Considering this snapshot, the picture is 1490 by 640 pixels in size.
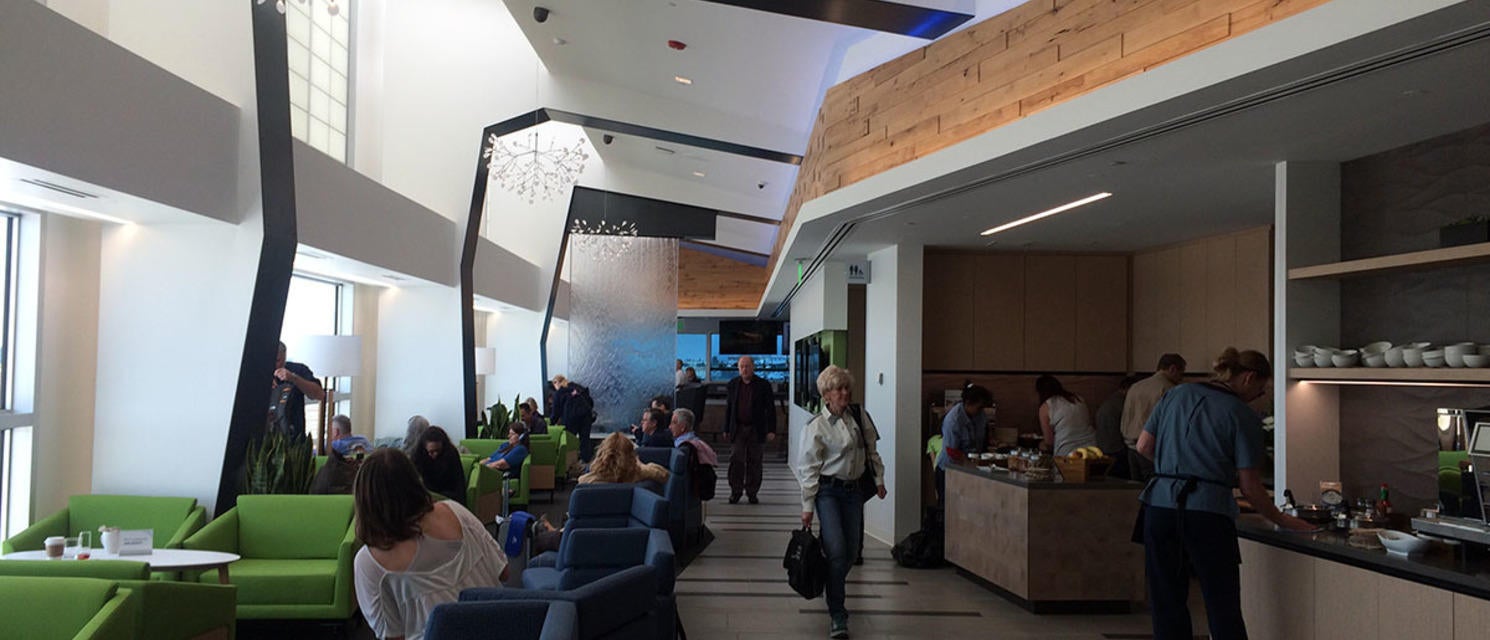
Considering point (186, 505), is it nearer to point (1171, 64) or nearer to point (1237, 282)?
point (1171, 64)

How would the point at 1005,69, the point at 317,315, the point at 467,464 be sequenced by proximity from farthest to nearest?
1. the point at 317,315
2. the point at 467,464
3. the point at 1005,69

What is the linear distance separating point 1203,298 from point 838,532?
4491mm

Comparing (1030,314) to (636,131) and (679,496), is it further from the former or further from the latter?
(636,131)

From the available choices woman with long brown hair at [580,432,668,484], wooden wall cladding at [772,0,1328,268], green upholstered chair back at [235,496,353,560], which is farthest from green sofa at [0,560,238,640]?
wooden wall cladding at [772,0,1328,268]

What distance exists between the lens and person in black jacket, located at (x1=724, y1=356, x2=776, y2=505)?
11.4 metres

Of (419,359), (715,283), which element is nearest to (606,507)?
(419,359)

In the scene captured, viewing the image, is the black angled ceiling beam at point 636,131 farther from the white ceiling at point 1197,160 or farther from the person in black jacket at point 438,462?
the person in black jacket at point 438,462

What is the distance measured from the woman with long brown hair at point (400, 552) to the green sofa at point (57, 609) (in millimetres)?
1366

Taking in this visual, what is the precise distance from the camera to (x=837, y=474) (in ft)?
18.6

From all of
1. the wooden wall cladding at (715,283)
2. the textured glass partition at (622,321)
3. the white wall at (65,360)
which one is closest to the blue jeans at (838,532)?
the white wall at (65,360)

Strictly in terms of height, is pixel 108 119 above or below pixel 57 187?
above

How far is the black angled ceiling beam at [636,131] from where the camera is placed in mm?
11180

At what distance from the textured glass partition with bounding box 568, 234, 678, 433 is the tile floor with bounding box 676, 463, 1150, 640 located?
978cm

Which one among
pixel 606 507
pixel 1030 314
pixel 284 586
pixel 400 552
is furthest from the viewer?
pixel 1030 314
